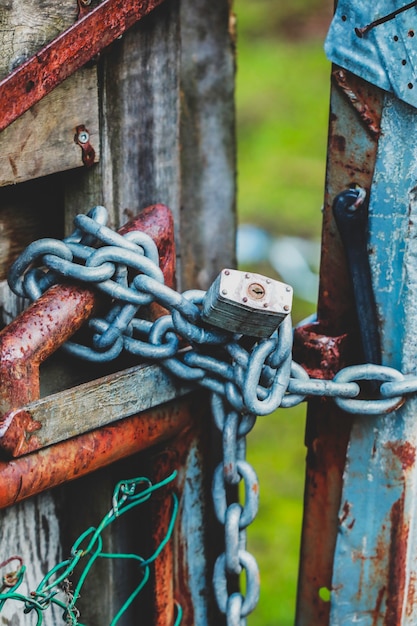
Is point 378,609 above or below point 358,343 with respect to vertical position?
below

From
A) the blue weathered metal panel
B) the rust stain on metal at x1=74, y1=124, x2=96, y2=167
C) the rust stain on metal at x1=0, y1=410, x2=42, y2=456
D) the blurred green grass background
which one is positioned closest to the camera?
the rust stain on metal at x1=0, y1=410, x2=42, y2=456

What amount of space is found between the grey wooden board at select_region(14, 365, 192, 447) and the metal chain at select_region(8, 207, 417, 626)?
34mm

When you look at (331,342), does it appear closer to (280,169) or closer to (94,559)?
(94,559)

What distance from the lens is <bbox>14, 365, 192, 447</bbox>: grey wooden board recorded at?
4.46 ft

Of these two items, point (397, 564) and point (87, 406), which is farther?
point (397, 564)

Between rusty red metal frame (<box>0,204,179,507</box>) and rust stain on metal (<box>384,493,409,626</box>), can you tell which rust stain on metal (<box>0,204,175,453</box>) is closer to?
rusty red metal frame (<box>0,204,179,507</box>)

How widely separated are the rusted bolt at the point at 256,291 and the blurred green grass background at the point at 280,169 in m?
2.04

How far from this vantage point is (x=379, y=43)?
139 centimetres

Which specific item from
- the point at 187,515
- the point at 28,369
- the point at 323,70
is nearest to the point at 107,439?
the point at 28,369

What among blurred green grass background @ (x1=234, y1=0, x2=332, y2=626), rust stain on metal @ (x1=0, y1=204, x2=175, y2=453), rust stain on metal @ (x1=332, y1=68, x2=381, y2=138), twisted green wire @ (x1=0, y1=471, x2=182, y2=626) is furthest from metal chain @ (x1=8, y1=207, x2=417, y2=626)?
blurred green grass background @ (x1=234, y1=0, x2=332, y2=626)

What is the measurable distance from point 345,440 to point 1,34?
790mm

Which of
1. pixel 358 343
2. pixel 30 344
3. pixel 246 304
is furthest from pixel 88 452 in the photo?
pixel 358 343

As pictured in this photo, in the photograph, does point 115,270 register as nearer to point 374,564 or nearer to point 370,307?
point 370,307

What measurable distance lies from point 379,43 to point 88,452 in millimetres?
692
